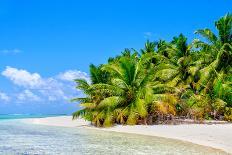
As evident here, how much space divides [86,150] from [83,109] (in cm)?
1590

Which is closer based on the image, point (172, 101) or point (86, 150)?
point (86, 150)

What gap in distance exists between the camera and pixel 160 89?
30.7 meters

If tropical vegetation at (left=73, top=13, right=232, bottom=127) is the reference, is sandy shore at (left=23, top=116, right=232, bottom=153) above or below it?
below

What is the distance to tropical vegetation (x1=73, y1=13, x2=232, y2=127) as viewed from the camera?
29656mm

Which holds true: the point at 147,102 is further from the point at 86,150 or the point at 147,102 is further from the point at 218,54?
the point at 86,150

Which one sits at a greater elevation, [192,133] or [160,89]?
[160,89]

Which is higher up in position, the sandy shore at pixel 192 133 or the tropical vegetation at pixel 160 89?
the tropical vegetation at pixel 160 89

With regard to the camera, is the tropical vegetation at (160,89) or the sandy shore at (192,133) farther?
the tropical vegetation at (160,89)

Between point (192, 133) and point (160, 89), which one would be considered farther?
point (160, 89)

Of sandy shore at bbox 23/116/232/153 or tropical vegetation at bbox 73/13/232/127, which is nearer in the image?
sandy shore at bbox 23/116/232/153

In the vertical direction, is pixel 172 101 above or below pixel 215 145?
above

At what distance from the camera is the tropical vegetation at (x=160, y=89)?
2966cm

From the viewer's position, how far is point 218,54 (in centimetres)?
3316

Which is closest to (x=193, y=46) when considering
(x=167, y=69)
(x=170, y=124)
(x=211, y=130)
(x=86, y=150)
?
(x=167, y=69)
